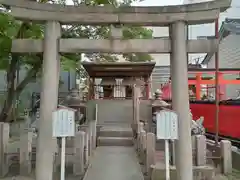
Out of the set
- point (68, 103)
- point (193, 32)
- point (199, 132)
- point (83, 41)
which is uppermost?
point (193, 32)

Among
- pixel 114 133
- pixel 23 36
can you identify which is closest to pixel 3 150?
pixel 114 133

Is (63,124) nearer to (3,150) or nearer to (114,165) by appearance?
(3,150)

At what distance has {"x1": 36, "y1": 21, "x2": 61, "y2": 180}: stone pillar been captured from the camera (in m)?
6.03

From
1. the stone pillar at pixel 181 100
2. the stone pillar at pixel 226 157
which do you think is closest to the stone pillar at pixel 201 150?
the stone pillar at pixel 226 157

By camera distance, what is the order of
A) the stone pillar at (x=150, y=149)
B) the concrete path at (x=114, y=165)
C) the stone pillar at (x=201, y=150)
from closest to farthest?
the concrete path at (x=114, y=165) → the stone pillar at (x=150, y=149) → the stone pillar at (x=201, y=150)

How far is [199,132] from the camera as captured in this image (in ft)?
33.9

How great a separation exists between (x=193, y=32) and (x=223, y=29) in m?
15.2

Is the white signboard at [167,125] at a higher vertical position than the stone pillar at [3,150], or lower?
higher

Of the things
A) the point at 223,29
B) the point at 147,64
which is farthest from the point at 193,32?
the point at 147,64

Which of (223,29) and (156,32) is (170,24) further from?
(156,32)

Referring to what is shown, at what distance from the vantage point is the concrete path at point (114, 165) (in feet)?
25.3

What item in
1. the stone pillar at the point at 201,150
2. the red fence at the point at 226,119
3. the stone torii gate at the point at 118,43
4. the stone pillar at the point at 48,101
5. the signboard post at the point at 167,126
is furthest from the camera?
the red fence at the point at 226,119

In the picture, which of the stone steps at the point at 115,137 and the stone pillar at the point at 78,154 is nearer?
the stone pillar at the point at 78,154

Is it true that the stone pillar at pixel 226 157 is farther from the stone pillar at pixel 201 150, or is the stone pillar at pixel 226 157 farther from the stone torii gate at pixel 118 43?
the stone torii gate at pixel 118 43
